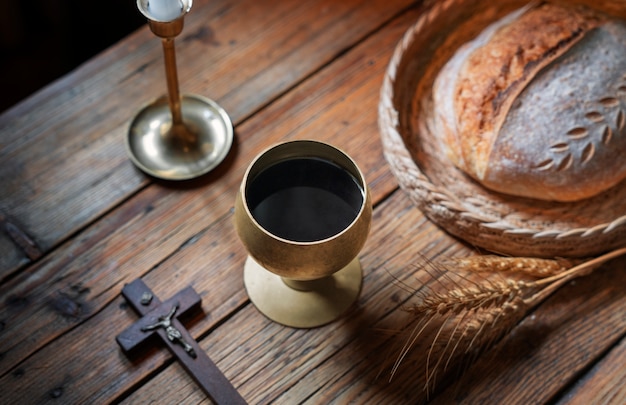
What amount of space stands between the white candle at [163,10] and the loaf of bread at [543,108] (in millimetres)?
412

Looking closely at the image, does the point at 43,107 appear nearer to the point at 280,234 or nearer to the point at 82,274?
the point at 82,274

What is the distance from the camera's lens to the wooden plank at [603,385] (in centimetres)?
95

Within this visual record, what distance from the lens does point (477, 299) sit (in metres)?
0.93

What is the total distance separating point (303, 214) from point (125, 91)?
46 centimetres

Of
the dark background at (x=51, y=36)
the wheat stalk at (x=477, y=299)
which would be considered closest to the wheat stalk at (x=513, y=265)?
the wheat stalk at (x=477, y=299)

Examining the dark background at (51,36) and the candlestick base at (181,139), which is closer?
the candlestick base at (181,139)

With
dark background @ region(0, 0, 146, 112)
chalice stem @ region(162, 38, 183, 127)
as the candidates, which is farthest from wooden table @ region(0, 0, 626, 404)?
dark background @ region(0, 0, 146, 112)

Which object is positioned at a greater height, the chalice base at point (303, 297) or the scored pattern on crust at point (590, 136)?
the scored pattern on crust at point (590, 136)

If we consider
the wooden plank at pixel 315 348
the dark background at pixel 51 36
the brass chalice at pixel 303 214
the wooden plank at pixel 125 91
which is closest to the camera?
the brass chalice at pixel 303 214

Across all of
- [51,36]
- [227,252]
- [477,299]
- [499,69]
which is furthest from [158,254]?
[51,36]

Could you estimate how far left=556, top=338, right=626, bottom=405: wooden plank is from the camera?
95 cm

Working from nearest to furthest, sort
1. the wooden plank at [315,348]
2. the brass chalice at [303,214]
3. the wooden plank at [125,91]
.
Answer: the brass chalice at [303,214], the wooden plank at [315,348], the wooden plank at [125,91]

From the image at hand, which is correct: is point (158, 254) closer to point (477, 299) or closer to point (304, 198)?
point (304, 198)

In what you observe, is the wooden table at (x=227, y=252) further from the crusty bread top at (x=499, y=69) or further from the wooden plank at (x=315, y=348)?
the crusty bread top at (x=499, y=69)
